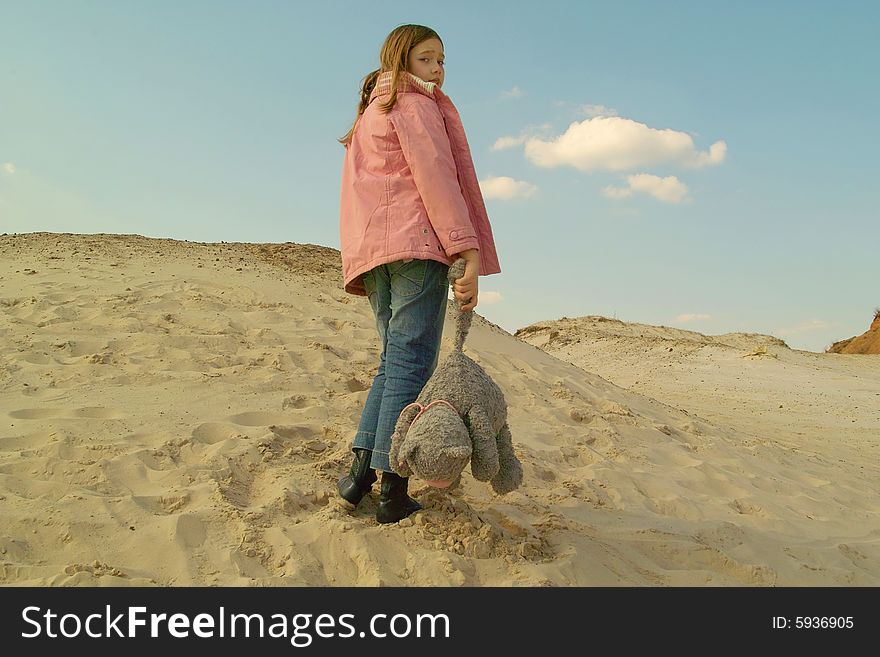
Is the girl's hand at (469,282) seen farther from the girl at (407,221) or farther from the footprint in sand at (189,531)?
the footprint in sand at (189,531)

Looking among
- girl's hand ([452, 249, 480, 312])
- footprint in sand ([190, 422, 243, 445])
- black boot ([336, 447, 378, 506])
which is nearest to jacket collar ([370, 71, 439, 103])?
girl's hand ([452, 249, 480, 312])

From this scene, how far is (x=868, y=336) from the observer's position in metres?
21.4

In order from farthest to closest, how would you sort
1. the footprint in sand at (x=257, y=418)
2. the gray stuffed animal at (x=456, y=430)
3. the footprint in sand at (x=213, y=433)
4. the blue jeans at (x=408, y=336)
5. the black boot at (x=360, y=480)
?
the footprint in sand at (x=257, y=418) < the footprint in sand at (x=213, y=433) < the black boot at (x=360, y=480) < the blue jeans at (x=408, y=336) < the gray stuffed animal at (x=456, y=430)

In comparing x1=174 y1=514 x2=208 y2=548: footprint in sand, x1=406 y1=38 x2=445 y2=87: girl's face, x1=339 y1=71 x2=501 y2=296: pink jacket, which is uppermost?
x1=406 y1=38 x2=445 y2=87: girl's face

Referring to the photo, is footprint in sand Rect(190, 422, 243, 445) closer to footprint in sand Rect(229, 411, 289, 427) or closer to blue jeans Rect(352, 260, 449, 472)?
footprint in sand Rect(229, 411, 289, 427)

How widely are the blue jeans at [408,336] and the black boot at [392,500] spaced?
0.09 metres

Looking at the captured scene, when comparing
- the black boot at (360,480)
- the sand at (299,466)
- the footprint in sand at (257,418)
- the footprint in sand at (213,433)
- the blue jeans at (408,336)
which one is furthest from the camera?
the footprint in sand at (257,418)

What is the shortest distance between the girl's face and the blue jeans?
2.53 feet

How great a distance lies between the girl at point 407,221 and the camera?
252cm

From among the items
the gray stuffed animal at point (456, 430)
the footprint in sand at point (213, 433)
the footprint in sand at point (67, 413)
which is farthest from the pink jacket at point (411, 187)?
the footprint in sand at point (67, 413)

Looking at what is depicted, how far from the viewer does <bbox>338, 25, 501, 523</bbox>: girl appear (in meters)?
2.52

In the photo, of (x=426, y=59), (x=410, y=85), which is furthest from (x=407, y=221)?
(x=426, y=59)

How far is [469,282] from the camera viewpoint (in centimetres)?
251

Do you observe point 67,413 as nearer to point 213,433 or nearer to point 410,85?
point 213,433
